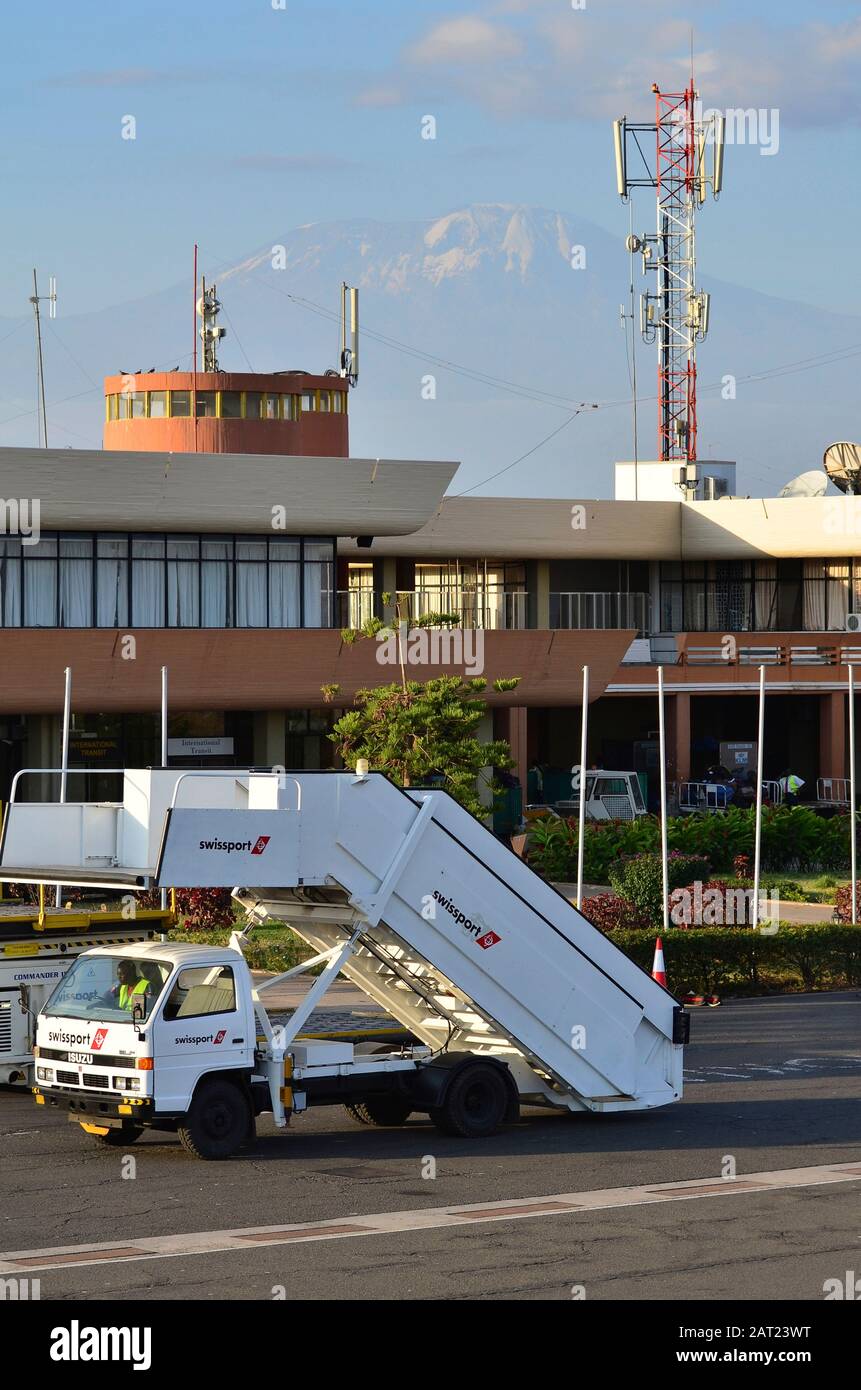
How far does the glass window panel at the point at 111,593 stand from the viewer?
143 feet

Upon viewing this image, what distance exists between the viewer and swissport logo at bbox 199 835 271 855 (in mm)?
16047

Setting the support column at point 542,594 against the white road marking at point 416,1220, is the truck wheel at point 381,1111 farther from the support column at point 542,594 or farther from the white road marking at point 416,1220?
the support column at point 542,594

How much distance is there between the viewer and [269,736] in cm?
4706

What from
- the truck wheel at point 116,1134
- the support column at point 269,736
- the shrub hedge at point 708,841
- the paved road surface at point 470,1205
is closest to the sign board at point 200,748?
the support column at point 269,736

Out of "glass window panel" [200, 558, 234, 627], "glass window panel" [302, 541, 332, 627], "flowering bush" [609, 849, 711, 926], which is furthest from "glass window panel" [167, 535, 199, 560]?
"flowering bush" [609, 849, 711, 926]

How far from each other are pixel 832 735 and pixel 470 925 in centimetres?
4216

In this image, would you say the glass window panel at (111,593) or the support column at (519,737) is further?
the support column at (519,737)

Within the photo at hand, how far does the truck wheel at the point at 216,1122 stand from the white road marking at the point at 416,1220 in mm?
2318

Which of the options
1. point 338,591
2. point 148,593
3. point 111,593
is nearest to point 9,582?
point 111,593

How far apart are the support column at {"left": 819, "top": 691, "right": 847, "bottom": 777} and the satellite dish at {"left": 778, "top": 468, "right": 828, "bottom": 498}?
6773mm

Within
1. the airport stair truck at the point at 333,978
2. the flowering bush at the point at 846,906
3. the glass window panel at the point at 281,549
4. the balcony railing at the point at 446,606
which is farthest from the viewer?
the balcony railing at the point at 446,606

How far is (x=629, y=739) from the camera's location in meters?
63.6
